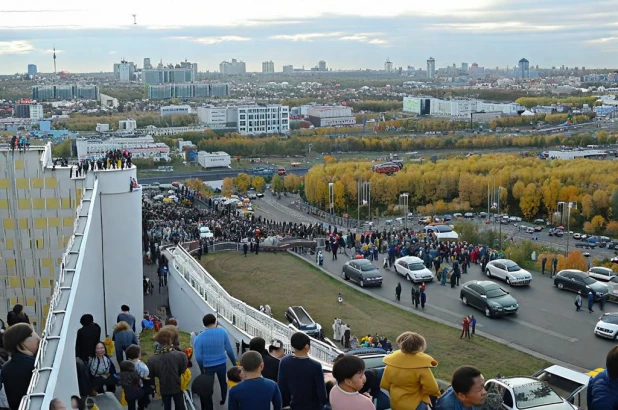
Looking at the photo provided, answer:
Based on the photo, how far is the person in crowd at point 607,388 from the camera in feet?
13.6

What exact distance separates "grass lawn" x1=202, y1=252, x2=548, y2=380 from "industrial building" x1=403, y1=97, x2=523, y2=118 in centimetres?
9032

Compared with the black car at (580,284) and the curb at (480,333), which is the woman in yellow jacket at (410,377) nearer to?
the curb at (480,333)

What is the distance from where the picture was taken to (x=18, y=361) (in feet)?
15.1

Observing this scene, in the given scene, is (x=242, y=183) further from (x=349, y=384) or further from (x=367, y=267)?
(x=349, y=384)

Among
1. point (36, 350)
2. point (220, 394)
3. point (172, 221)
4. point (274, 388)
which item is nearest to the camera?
point (274, 388)

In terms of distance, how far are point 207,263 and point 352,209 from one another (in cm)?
2229

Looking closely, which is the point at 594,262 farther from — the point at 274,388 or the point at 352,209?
the point at 274,388

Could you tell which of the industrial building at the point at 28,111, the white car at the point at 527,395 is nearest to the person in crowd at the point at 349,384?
the white car at the point at 527,395

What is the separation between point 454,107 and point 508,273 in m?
96.5

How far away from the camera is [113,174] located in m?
11.6

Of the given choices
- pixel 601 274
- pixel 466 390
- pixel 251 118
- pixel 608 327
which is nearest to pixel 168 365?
pixel 466 390

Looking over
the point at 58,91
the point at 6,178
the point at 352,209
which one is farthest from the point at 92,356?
the point at 58,91

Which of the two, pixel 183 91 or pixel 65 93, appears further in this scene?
pixel 183 91

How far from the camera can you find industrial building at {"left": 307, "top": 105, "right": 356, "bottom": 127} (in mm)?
98438
